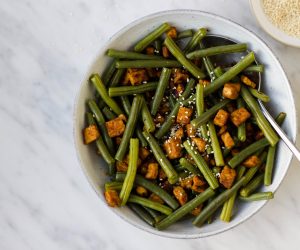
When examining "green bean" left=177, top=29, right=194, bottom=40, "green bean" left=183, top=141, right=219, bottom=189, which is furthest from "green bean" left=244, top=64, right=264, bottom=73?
"green bean" left=183, top=141, right=219, bottom=189

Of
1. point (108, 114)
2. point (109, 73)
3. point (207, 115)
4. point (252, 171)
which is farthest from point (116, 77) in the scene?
point (252, 171)

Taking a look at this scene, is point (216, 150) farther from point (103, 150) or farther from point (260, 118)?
point (103, 150)

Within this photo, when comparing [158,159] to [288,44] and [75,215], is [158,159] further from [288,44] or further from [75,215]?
[288,44]

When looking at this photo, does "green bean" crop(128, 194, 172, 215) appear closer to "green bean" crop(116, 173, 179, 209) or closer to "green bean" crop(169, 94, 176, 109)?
"green bean" crop(116, 173, 179, 209)

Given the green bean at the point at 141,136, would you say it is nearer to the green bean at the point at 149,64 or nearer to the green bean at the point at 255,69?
the green bean at the point at 149,64

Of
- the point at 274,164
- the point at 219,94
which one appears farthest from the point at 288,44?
the point at 274,164

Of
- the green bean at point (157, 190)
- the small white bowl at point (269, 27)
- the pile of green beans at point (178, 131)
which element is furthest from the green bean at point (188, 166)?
the small white bowl at point (269, 27)
